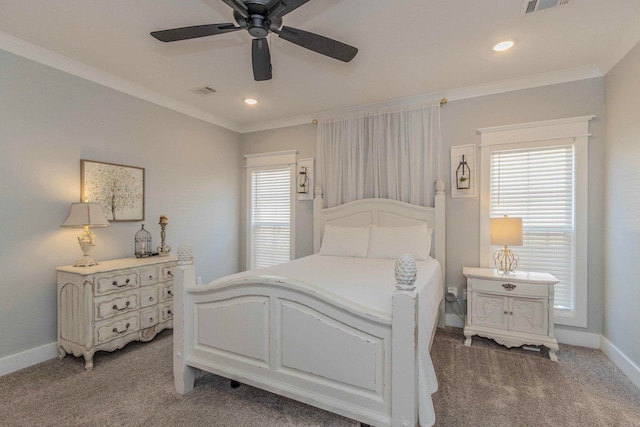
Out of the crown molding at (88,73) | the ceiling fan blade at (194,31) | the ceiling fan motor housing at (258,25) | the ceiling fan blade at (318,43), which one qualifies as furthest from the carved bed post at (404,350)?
the crown molding at (88,73)

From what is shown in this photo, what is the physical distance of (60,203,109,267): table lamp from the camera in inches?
103

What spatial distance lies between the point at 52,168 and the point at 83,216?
21.4 inches

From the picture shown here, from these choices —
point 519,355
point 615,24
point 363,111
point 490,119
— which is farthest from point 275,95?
point 519,355

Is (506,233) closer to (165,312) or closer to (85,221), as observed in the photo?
(165,312)

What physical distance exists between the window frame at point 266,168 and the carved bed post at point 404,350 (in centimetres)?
296

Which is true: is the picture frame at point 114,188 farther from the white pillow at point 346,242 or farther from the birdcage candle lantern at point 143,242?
the white pillow at point 346,242

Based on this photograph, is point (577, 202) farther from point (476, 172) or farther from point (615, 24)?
point (615, 24)

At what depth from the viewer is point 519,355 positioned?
107 inches

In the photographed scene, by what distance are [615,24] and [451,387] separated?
2.89m

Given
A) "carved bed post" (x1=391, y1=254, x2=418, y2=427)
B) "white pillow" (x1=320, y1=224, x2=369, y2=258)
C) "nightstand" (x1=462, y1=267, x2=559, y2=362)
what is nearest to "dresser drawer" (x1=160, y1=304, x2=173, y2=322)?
"white pillow" (x1=320, y1=224, x2=369, y2=258)

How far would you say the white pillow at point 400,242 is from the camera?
3.16 metres

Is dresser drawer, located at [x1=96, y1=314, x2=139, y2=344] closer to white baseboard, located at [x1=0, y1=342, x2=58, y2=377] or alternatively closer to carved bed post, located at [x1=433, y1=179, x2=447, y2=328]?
white baseboard, located at [x1=0, y1=342, x2=58, y2=377]

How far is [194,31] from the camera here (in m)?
1.85

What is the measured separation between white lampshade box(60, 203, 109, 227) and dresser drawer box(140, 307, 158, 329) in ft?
3.04
